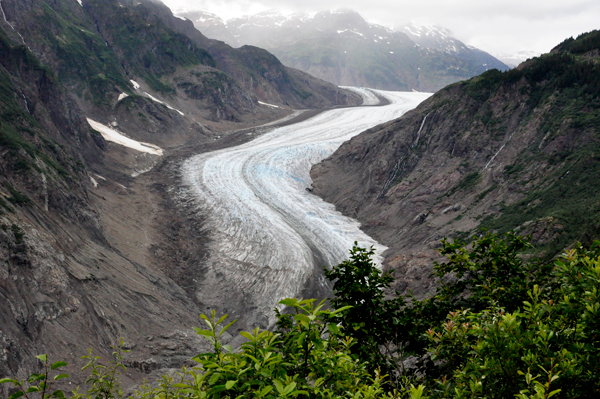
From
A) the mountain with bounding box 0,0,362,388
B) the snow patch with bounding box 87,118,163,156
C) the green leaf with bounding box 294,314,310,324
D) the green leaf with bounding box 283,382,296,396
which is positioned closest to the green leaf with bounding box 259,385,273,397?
the green leaf with bounding box 283,382,296,396

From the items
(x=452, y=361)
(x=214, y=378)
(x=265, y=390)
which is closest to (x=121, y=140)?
(x=452, y=361)

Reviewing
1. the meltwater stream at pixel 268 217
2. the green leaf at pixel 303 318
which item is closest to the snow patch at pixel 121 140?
the meltwater stream at pixel 268 217

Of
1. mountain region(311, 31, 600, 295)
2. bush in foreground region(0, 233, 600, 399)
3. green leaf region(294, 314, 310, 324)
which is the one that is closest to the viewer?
bush in foreground region(0, 233, 600, 399)

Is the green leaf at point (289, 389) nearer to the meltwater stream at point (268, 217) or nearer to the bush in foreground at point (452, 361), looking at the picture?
the bush in foreground at point (452, 361)

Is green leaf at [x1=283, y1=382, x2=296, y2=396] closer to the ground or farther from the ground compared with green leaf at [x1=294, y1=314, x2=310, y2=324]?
closer to the ground

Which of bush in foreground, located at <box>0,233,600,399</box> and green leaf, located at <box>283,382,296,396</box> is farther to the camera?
bush in foreground, located at <box>0,233,600,399</box>

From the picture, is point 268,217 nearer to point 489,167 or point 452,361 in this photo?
point 489,167

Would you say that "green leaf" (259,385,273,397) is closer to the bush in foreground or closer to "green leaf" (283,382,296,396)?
the bush in foreground
